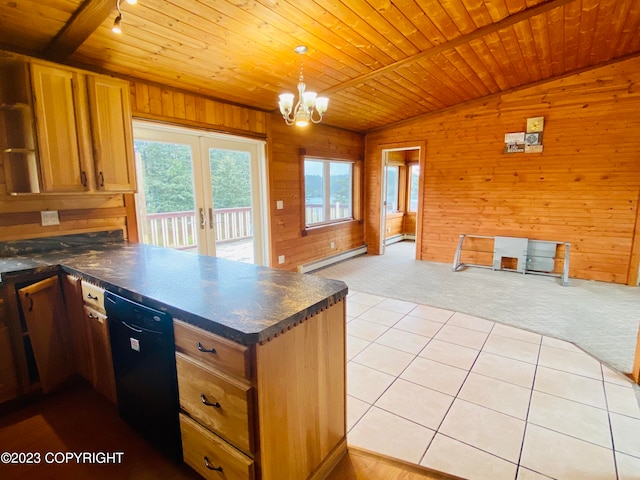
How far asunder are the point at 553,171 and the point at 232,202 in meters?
4.55

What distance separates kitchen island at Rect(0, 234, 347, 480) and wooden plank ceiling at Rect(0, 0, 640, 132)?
1739 millimetres

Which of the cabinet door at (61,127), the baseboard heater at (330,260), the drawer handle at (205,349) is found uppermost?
the cabinet door at (61,127)

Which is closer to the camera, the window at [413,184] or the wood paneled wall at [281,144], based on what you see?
the wood paneled wall at [281,144]

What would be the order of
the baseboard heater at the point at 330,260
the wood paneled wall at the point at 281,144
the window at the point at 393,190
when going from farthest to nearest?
the window at the point at 393,190, the baseboard heater at the point at 330,260, the wood paneled wall at the point at 281,144

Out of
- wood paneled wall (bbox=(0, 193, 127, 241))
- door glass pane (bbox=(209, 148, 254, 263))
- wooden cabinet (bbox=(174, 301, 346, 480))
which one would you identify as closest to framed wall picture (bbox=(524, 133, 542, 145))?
door glass pane (bbox=(209, 148, 254, 263))

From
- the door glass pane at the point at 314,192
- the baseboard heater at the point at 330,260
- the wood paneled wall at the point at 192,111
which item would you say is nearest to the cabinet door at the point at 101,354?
the wood paneled wall at the point at 192,111

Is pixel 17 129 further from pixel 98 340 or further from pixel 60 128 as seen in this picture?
pixel 98 340

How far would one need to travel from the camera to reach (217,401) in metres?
1.25

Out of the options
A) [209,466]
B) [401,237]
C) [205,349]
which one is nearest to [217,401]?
[205,349]

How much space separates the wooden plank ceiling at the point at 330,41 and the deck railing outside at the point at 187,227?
4.24 ft

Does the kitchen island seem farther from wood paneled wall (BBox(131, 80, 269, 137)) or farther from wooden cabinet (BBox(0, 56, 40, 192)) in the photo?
wood paneled wall (BBox(131, 80, 269, 137))

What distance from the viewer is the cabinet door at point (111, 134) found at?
2334mm

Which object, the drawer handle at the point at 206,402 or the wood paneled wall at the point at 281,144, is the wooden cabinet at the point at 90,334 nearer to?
the drawer handle at the point at 206,402
